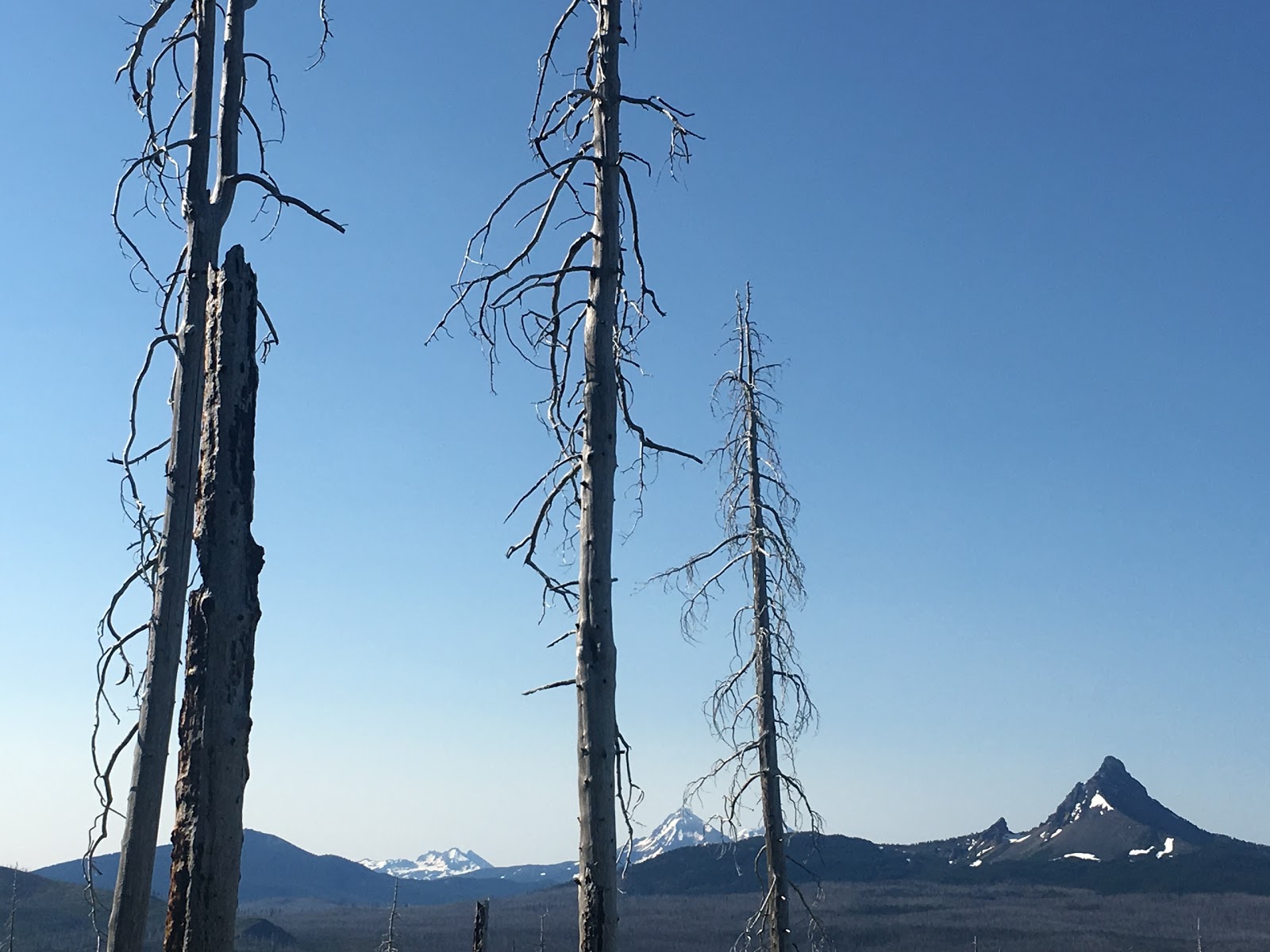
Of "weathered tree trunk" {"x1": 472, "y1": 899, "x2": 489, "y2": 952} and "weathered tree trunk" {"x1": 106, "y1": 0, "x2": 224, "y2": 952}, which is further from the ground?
"weathered tree trunk" {"x1": 106, "y1": 0, "x2": 224, "y2": 952}

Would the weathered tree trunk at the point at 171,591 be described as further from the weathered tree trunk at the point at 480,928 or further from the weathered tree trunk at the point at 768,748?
the weathered tree trunk at the point at 768,748

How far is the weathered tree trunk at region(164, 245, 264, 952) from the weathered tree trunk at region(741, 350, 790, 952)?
11.1 metres

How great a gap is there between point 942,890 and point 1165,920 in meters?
44.0

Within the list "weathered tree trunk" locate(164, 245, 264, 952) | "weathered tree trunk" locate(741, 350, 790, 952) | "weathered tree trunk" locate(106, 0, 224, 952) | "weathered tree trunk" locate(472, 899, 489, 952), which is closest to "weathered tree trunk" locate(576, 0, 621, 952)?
"weathered tree trunk" locate(164, 245, 264, 952)

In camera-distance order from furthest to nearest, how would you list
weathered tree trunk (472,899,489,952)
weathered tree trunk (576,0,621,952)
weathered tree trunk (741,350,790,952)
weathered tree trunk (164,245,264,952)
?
1. weathered tree trunk (741,350,790,952)
2. weathered tree trunk (472,899,489,952)
3. weathered tree trunk (576,0,621,952)
4. weathered tree trunk (164,245,264,952)

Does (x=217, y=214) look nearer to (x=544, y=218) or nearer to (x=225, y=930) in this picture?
(x=544, y=218)

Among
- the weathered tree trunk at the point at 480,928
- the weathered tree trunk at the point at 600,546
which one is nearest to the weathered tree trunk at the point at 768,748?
the weathered tree trunk at the point at 480,928

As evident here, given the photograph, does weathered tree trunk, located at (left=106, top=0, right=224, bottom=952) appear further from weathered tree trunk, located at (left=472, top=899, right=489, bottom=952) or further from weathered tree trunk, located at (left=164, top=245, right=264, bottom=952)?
weathered tree trunk, located at (left=472, top=899, right=489, bottom=952)

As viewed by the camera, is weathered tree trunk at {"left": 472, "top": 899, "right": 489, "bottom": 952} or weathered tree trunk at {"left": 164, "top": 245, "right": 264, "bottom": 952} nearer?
weathered tree trunk at {"left": 164, "top": 245, "right": 264, "bottom": 952}

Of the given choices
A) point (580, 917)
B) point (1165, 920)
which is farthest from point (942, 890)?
point (580, 917)

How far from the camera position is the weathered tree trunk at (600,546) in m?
8.09

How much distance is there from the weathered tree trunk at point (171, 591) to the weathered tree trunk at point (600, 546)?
2.95 meters

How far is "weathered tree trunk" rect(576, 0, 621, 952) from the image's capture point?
8094 millimetres

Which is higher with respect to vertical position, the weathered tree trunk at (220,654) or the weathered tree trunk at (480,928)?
the weathered tree trunk at (220,654)
